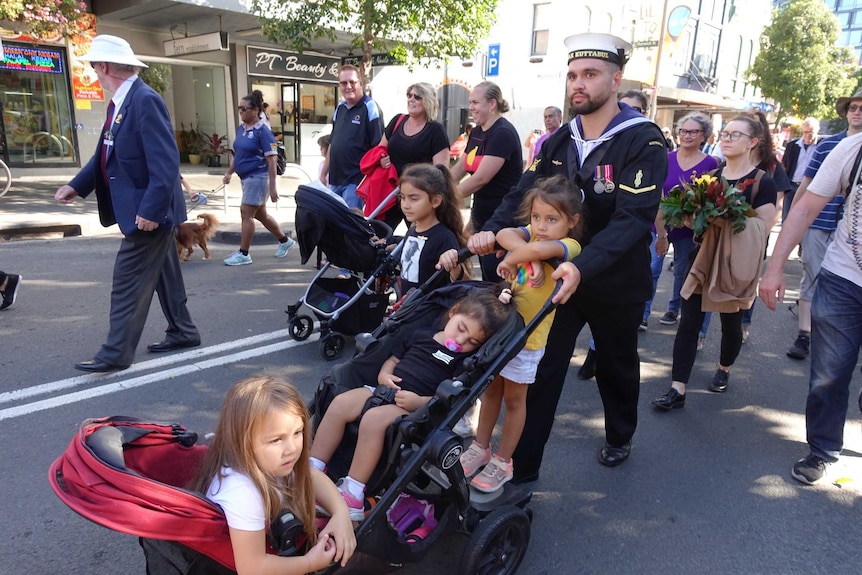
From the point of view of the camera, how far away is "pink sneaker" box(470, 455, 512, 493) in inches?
108

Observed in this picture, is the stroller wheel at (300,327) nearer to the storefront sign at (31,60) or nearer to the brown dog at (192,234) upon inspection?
the brown dog at (192,234)

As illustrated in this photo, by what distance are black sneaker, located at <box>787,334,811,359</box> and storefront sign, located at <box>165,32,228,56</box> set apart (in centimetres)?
1262

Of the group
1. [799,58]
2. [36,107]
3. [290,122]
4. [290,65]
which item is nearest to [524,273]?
[36,107]

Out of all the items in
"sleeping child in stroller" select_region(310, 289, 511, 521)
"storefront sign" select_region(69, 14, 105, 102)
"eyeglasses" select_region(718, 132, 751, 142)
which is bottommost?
"sleeping child in stroller" select_region(310, 289, 511, 521)

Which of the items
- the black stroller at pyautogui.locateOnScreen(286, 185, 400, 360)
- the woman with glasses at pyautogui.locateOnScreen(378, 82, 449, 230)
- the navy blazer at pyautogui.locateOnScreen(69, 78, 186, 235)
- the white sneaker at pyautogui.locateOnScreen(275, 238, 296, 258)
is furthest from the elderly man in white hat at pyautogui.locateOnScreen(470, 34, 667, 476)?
the white sneaker at pyautogui.locateOnScreen(275, 238, 296, 258)

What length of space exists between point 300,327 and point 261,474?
3369mm

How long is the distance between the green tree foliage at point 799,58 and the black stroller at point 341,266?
95.1ft

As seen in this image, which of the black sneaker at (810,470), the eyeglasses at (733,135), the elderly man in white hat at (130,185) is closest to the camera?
the black sneaker at (810,470)

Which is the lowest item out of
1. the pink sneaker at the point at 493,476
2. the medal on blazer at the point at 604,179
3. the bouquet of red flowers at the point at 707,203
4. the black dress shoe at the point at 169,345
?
the black dress shoe at the point at 169,345

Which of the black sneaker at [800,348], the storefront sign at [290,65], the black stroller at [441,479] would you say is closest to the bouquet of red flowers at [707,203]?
the black sneaker at [800,348]

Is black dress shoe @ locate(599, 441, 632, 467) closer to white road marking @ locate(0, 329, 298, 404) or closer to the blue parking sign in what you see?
white road marking @ locate(0, 329, 298, 404)

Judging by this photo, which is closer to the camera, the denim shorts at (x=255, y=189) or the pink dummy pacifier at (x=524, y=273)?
the pink dummy pacifier at (x=524, y=273)

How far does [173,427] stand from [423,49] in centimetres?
978

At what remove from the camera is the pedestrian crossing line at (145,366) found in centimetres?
395
